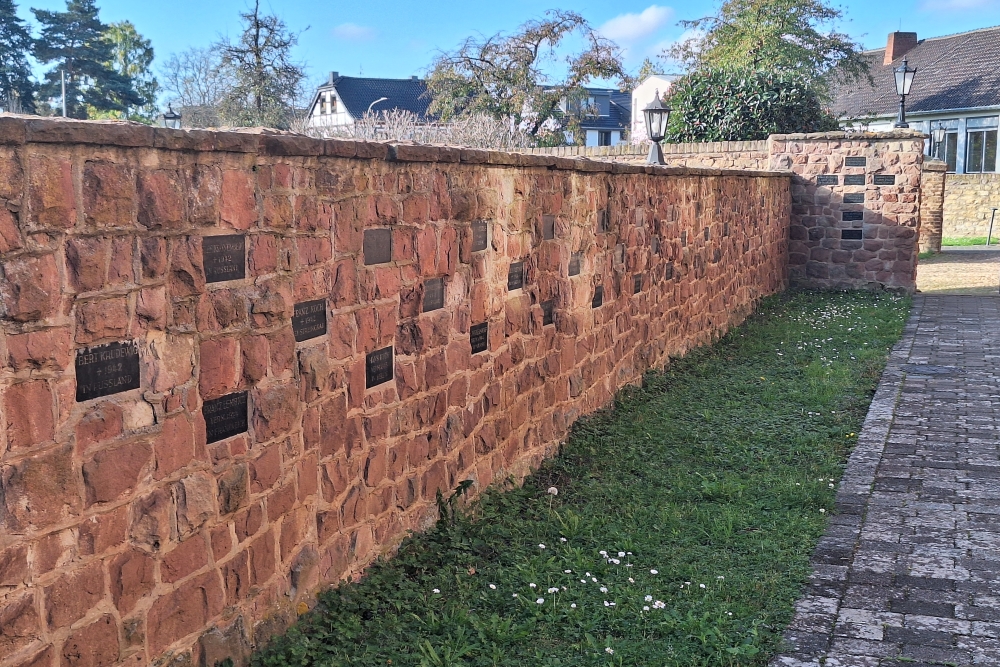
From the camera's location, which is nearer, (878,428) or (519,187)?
Answer: (519,187)

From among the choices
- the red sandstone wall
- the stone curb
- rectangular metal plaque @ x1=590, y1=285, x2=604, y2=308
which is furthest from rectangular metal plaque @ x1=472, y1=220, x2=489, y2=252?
the stone curb

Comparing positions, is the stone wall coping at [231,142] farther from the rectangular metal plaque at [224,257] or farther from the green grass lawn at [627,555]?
the green grass lawn at [627,555]

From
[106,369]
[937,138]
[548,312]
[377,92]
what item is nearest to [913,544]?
[548,312]

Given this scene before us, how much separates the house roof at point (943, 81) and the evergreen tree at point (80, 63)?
25.9 metres

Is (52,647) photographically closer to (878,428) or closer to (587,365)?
(587,365)

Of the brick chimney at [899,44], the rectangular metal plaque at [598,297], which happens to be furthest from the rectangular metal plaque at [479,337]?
the brick chimney at [899,44]

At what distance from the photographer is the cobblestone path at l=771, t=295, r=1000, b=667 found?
3.50 metres

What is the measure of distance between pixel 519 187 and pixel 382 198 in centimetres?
149

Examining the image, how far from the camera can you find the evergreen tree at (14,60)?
107ft

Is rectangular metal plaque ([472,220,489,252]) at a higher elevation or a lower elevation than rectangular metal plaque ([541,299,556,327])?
higher

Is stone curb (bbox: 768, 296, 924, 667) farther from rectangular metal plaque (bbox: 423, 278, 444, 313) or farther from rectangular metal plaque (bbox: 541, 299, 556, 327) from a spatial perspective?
rectangular metal plaque (bbox: 423, 278, 444, 313)

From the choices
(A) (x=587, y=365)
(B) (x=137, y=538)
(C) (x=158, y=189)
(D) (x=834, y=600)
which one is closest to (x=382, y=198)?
(C) (x=158, y=189)

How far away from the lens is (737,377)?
8156 mm

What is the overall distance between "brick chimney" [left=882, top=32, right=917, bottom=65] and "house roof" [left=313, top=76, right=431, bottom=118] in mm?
21638
